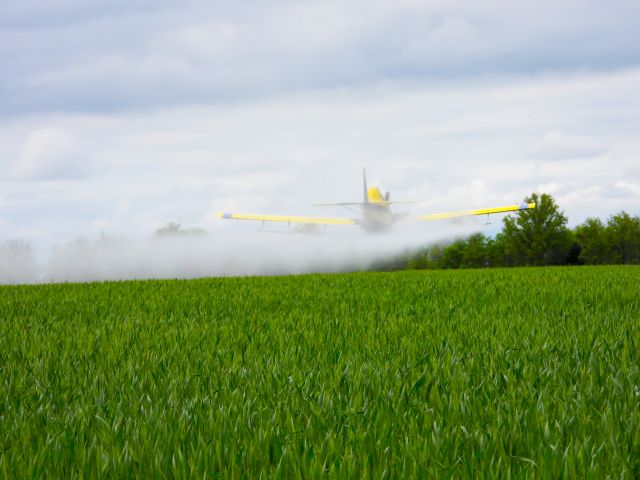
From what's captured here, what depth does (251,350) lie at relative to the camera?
6.15 meters

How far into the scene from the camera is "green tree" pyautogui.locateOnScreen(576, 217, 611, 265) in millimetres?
72000

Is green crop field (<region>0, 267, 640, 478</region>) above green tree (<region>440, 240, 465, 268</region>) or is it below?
below

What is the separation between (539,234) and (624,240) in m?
9.97

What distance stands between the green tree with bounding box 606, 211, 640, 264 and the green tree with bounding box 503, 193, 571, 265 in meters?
4.84

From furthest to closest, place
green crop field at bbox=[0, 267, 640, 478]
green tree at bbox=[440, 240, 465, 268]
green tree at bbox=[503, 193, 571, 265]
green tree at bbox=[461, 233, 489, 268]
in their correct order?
green tree at bbox=[440, 240, 465, 268], green tree at bbox=[461, 233, 489, 268], green tree at bbox=[503, 193, 571, 265], green crop field at bbox=[0, 267, 640, 478]

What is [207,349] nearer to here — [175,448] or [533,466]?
[175,448]

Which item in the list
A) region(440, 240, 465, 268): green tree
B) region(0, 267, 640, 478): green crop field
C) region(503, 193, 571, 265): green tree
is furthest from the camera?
region(440, 240, 465, 268): green tree

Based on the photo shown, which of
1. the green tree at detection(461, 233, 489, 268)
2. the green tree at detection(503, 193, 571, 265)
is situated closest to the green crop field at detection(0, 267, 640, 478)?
the green tree at detection(503, 193, 571, 265)

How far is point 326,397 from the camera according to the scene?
13.1ft

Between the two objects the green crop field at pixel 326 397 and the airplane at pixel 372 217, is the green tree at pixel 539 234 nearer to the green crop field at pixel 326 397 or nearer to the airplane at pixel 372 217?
the airplane at pixel 372 217

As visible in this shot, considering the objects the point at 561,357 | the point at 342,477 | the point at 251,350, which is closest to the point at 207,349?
the point at 251,350

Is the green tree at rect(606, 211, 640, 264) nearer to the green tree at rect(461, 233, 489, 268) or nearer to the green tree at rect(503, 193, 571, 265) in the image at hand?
the green tree at rect(503, 193, 571, 265)

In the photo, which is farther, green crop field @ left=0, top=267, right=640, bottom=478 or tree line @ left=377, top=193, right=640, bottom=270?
tree line @ left=377, top=193, right=640, bottom=270

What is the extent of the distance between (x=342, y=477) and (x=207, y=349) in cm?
366
